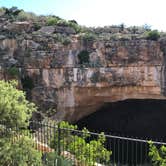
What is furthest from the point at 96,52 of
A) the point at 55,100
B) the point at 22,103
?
the point at 22,103

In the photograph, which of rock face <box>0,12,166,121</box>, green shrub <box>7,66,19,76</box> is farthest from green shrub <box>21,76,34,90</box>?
green shrub <box>7,66,19,76</box>

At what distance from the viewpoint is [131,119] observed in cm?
2002

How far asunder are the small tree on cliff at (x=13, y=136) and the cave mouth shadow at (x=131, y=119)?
35.9 ft

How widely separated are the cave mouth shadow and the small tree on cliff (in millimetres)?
10944

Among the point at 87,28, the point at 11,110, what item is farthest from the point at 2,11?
the point at 11,110

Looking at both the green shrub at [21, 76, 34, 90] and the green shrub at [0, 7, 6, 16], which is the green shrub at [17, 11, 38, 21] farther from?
the green shrub at [21, 76, 34, 90]

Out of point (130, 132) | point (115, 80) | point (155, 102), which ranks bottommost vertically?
point (130, 132)

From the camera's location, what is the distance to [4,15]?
18.5 meters

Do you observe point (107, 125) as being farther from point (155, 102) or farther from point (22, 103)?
point (22, 103)

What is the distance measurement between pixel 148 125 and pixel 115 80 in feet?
14.6

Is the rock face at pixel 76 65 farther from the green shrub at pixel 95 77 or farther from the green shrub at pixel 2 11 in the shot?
the green shrub at pixel 2 11

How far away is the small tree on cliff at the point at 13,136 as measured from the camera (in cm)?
816

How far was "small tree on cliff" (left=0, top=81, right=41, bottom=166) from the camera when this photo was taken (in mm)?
8164

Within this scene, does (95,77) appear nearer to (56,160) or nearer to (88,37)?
(88,37)
